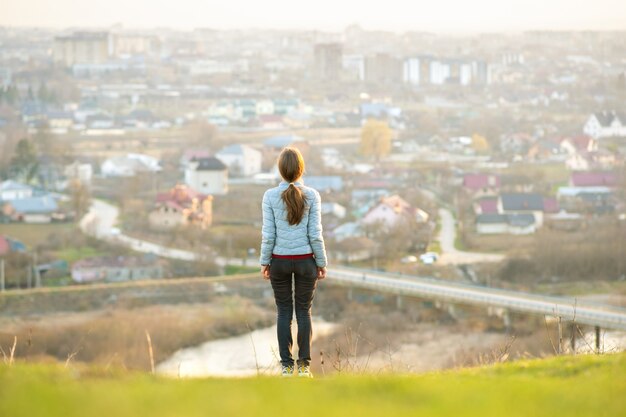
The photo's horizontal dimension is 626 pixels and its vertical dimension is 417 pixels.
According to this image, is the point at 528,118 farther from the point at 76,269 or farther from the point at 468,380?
the point at 468,380

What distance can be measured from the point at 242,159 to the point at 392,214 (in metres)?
4.37

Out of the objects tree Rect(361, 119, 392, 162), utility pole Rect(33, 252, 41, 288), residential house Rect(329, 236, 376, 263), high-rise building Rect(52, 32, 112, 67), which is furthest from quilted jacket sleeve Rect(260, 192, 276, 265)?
high-rise building Rect(52, 32, 112, 67)

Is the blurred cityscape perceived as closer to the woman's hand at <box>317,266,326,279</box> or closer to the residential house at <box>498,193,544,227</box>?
the residential house at <box>498,193,544,227</box>

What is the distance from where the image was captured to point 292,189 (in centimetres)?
249

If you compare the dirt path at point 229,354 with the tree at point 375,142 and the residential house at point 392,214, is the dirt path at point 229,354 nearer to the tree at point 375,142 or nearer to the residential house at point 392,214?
the residential house at point 392,214

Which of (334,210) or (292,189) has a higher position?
(292,189)

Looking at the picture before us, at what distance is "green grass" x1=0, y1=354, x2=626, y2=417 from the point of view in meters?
1.63

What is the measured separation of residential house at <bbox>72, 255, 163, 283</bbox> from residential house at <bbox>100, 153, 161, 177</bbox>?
4774mm

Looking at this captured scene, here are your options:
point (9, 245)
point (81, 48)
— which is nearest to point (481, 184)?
point (9, 245)

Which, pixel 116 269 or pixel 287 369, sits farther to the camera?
pixel 116 269

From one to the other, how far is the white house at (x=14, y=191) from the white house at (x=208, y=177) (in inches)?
84.5

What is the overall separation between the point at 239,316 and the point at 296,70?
59.7ft

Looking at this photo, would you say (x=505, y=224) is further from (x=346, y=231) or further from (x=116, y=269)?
(x=116, y=269)

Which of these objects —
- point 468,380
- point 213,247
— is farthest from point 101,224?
point 468,380
